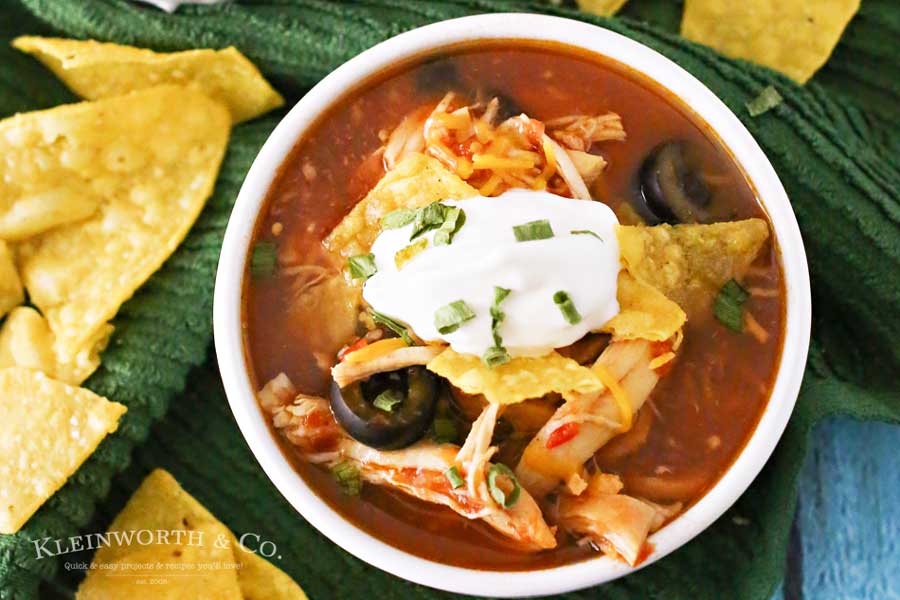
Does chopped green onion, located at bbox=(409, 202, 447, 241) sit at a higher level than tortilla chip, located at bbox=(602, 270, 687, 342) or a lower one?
higher

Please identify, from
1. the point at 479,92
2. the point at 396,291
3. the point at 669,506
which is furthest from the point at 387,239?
the point at 669,506

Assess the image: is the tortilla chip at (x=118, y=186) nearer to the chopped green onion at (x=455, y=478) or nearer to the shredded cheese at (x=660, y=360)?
the chopped green onion at (x=455, y=478)

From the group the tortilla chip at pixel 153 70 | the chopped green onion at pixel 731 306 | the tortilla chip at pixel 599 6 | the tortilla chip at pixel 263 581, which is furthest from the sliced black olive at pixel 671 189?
the tortilla chip at pixel 263 581

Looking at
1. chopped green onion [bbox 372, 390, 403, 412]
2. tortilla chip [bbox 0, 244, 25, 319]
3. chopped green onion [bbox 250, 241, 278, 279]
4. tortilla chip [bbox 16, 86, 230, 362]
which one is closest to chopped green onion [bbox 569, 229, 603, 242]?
chopped green onion [bbox 372, 390, 403, 412]

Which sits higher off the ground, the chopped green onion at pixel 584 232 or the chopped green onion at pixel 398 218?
the chopped green onion at pixel 584 232

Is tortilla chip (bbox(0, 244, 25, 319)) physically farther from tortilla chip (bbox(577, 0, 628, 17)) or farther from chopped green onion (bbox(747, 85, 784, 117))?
chopped green onion (bbox(747, 85, 784, 117))

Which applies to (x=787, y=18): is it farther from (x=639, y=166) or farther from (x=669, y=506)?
(x=669, y=506)

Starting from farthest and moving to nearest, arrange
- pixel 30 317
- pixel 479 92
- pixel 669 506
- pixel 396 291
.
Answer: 1. pixel 30 317
2. pixel 479 92
3. pixel 669 506
4. pixel 396 291
